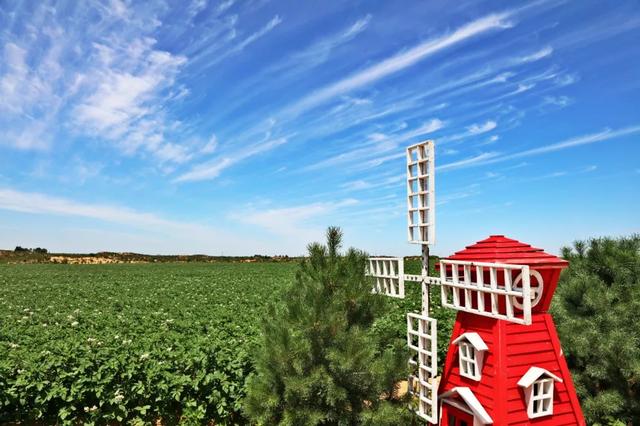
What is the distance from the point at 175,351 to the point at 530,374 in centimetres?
709

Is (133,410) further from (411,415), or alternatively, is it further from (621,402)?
(621,402)

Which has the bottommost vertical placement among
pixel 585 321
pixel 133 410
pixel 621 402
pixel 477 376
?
pixel 133 410

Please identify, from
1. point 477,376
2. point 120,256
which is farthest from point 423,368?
point 120,256

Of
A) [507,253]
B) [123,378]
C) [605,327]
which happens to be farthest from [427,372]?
[123,378]

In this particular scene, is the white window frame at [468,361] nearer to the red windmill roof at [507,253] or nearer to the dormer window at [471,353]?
the dormer window at [471,353]

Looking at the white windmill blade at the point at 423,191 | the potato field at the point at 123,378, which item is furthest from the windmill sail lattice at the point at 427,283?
the potato field at the point at 123,378

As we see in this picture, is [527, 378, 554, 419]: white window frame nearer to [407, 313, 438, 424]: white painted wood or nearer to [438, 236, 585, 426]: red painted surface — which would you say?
[438, 236, 585, 426]: red painted surface

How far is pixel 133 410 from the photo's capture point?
8320 millimetres

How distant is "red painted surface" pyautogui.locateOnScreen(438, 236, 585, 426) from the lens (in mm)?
5434

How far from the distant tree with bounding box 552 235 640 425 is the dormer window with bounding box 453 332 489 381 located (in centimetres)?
300

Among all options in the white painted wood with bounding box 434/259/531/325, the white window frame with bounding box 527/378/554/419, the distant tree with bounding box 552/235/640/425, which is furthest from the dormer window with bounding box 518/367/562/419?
the distant tree with bounding box 552/235/640/425

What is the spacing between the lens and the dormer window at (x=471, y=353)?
5605mm

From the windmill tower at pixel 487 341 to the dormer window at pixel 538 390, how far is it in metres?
0.01

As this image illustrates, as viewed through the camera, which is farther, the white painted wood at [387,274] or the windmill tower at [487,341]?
the white painted wood at [387,274]
